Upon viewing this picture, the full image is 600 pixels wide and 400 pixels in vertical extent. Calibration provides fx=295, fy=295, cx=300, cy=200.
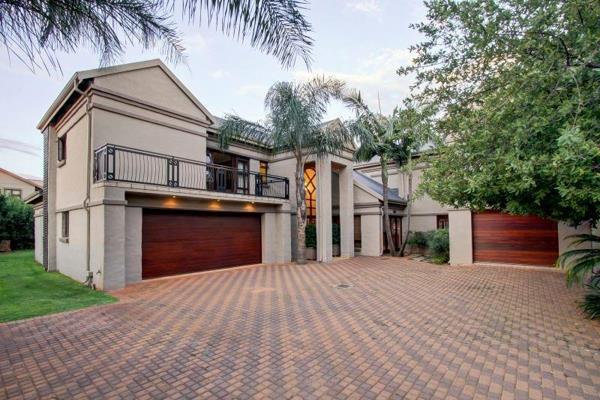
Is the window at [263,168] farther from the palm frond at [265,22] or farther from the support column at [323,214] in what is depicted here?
the palm frond at [265,22]

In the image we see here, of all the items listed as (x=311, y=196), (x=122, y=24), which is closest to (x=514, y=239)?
(x=311, y=196)

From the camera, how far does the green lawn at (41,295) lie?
6.71 meters

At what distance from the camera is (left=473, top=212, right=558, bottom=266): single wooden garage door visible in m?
12.1

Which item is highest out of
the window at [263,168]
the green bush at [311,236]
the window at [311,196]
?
the window at [263,168]

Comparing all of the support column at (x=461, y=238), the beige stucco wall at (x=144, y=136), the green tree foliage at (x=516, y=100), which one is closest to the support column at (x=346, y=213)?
the support column at (x=461, y=238)

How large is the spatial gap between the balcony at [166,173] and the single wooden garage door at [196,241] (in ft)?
4.10

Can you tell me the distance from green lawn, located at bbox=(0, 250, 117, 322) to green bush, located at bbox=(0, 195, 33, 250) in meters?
14.0

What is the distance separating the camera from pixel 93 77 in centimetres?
964

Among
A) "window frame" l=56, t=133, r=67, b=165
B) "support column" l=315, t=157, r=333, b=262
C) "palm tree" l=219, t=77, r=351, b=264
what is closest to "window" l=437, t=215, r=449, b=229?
"support column" l=315, t=157, r=333, b=262

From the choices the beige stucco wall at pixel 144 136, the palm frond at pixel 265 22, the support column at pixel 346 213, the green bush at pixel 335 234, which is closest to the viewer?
the palm frond at pixel 265 22

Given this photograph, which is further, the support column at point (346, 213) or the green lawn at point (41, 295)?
the support column at point (346, 213)

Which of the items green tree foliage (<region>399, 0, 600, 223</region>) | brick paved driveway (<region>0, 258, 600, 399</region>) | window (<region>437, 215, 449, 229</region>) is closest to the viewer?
brick paved driveway (<region>0, 258, 600, 399</region>)

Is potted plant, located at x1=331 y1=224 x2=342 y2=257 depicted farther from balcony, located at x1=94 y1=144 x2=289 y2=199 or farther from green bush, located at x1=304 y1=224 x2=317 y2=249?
balcony, located at x1=94 y1=144 x2=289 y2=199

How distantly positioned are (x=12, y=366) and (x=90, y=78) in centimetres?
880
